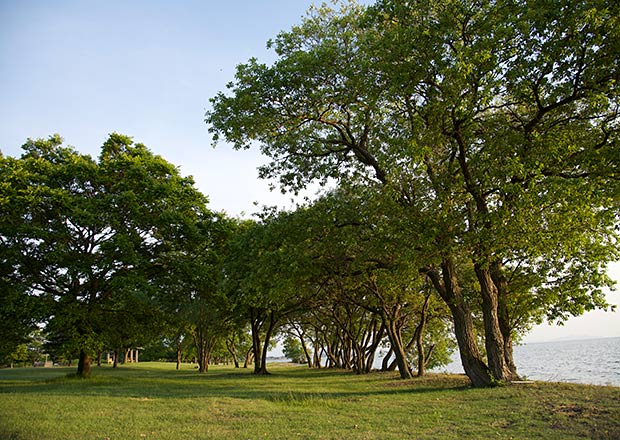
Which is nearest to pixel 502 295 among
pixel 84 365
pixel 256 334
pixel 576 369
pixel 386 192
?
pixel 386 192

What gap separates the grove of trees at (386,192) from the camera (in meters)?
12.9

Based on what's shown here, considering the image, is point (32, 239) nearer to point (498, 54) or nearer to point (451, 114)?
point (451, 114)

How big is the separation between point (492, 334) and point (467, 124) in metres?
7.82

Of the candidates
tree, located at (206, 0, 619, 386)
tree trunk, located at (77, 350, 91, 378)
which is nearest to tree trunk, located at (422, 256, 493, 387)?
tree, located at (206, 0, 619, 386)

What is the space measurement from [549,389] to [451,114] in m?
9.30

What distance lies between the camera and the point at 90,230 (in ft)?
84.9

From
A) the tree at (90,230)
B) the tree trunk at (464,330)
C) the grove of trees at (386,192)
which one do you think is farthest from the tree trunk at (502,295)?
the tree at (90,230)

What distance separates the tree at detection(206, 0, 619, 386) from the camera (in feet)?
40.9

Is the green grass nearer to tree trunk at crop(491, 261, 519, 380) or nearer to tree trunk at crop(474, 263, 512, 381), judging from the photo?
tree trunk at crop(474, 263, 512, 381)

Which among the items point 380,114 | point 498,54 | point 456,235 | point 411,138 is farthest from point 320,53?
point 456,235

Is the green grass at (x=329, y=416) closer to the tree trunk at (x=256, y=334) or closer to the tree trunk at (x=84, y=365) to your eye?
the tree trunk at (x=84, y=365)

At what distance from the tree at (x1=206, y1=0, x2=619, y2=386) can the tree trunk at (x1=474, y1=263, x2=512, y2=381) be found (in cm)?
5

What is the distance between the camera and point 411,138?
1431cm

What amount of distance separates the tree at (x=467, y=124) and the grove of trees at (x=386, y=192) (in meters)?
0.07
